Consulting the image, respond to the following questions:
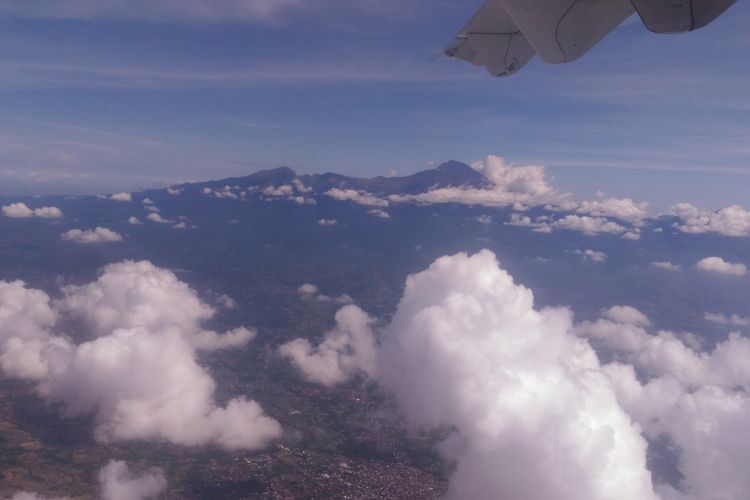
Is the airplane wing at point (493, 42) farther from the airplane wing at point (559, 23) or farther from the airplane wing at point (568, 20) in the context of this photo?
the airplane wing at point (568, 20)

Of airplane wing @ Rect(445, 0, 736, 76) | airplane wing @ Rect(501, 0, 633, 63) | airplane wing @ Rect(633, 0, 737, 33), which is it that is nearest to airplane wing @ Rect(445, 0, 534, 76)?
airplane wing @ Rect(445, 0, 736, 76)

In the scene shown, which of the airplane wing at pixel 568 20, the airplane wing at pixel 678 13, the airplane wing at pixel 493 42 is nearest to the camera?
the airplane wing at pixel 678 13

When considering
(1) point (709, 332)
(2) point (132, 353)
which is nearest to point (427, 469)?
(2) point (132, 353)

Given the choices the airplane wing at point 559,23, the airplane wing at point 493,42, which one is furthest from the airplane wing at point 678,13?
the airplane wing at point 493,42

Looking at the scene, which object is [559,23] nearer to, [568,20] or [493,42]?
[568,20]

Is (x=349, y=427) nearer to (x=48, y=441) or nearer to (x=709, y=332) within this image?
(x=48, y=441)

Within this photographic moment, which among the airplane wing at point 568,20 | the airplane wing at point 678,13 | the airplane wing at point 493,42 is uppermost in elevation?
the airplane wing at point 493,42

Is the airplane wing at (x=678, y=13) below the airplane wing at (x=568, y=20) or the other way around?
below
